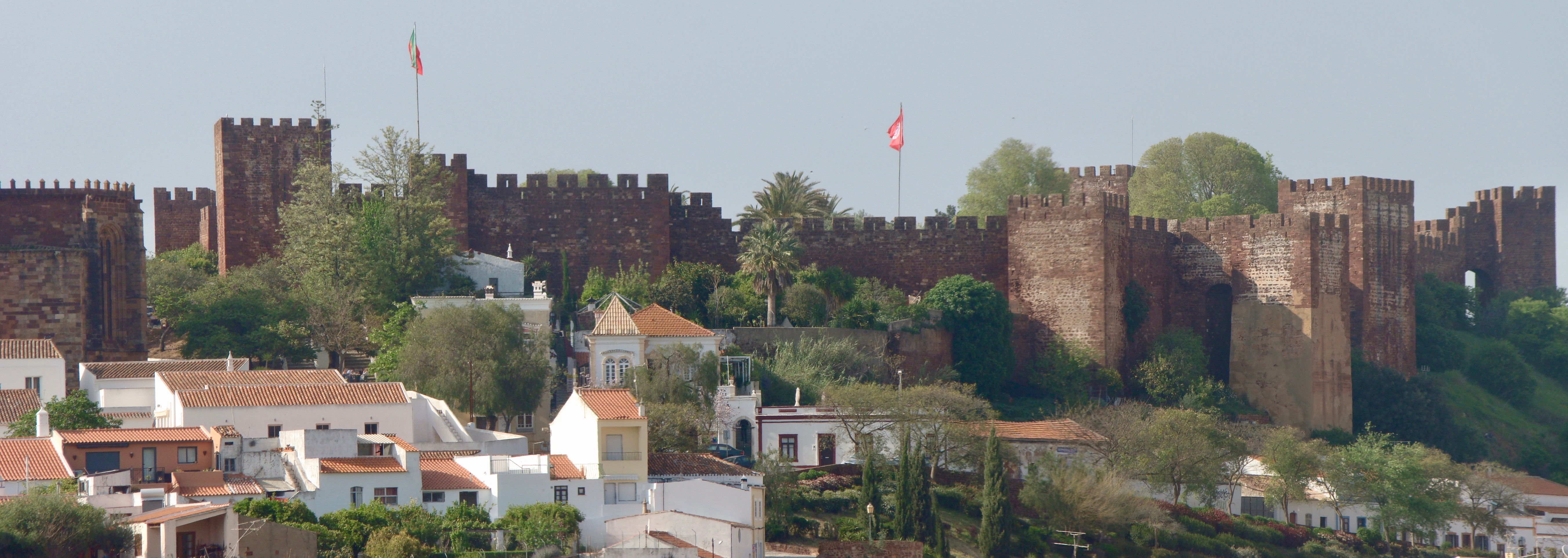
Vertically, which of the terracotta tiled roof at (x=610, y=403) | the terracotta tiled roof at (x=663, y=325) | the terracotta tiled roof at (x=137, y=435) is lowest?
the terracotta tiled roof at (x=137, y=435)

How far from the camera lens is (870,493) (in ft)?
147

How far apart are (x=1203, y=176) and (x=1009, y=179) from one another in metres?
6.62

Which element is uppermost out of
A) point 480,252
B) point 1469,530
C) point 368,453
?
point 480,252

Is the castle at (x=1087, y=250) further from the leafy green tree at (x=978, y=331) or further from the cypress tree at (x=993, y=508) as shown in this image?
the cypress tree at (x=993, y=508)

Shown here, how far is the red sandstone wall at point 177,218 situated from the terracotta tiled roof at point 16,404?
19110mm

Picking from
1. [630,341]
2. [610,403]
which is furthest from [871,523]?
[630,341]

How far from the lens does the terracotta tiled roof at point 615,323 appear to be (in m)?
50.4

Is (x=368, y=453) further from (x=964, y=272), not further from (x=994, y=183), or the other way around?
(x=994, y=183)

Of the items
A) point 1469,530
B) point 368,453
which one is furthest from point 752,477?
point 1469,530

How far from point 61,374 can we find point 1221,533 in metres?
26.4

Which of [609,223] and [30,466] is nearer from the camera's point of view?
[30,466]

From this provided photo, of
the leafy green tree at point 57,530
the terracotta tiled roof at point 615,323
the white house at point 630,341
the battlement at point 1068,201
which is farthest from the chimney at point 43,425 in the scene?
the battlement at point 1068,201

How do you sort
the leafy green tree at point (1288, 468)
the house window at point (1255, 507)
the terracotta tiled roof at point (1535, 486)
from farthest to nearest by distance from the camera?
the terracotta tiled roof at point (1535, 486)
the house window at point (1255, 507)
the leafy green tree at point (1288, 468)

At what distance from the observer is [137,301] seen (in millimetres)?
52031
